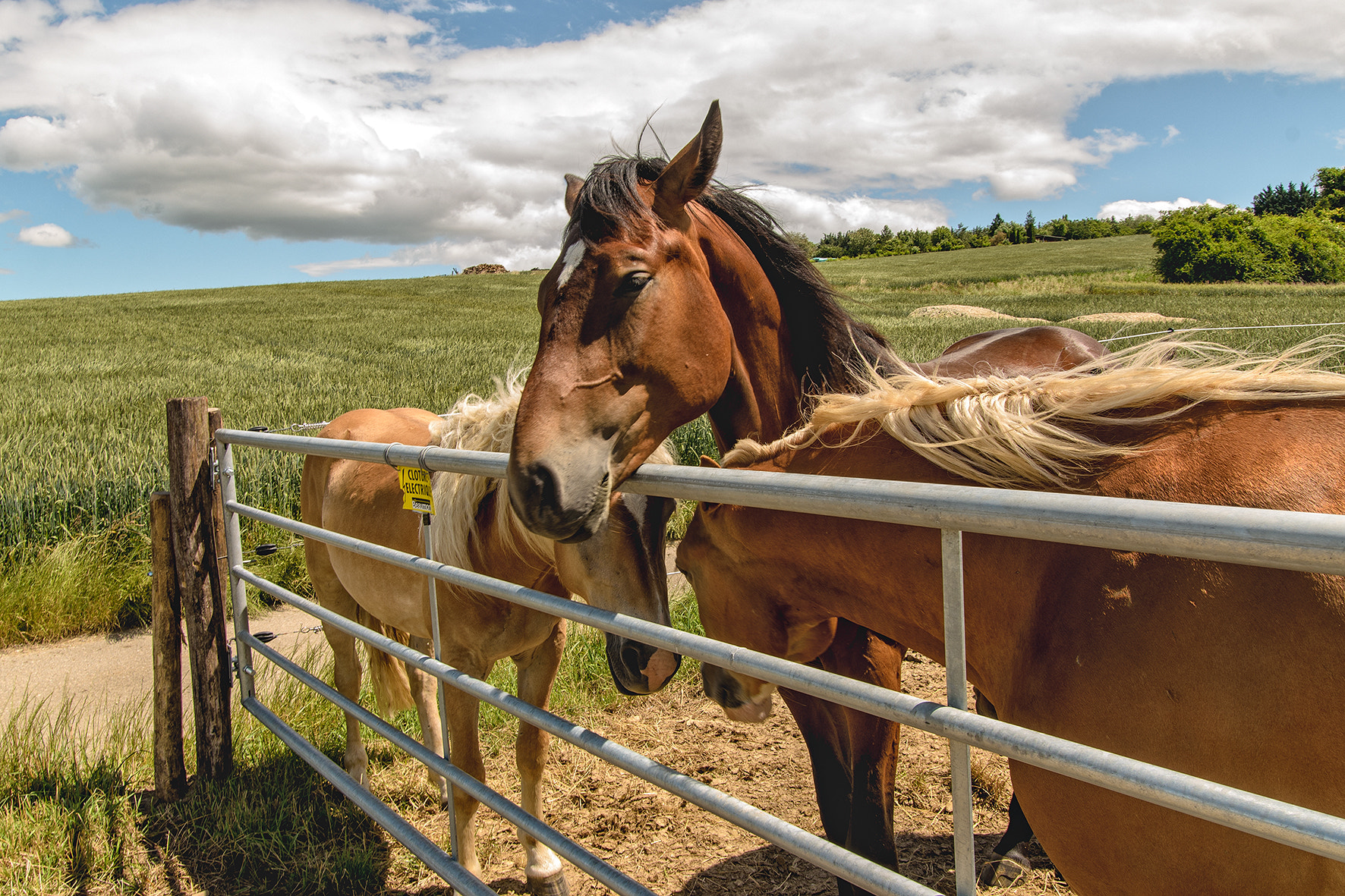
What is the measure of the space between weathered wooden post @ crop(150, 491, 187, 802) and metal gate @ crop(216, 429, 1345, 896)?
2.04m

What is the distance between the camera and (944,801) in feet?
10.4

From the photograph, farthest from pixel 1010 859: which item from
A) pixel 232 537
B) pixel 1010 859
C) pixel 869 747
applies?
pixel 232 537

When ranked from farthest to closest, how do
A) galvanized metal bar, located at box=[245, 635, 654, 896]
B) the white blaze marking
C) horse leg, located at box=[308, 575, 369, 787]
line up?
horse leg, located at box=[308, 575, 369, 787], the white blaze marking, galvanized metal bar, located at box=[245, 635, 654, 896]

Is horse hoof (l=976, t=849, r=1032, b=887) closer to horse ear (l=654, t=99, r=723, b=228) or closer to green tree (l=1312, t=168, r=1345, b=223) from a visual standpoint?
horse ear (l=654, t=99, r=723, b=228)

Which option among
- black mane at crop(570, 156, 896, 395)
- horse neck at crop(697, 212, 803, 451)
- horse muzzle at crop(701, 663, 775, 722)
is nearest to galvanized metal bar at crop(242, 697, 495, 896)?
horse muzzle at crop(701, 663, 775, 722)

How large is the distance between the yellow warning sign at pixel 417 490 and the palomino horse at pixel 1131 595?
3.23 feet

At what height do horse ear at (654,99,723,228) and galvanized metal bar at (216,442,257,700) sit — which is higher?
horse ear at (654,99,723,228)

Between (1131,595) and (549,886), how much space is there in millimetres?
2386

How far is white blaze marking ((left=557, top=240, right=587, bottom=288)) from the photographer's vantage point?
1771 millimetres

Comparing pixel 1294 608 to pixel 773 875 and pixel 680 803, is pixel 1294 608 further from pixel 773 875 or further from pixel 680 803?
pixel 680 803

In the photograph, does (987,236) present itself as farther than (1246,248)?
Yes

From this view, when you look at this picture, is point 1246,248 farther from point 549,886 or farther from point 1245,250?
point 549,886

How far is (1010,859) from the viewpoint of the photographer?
2.73 meters

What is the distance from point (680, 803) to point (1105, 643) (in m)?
2.54
